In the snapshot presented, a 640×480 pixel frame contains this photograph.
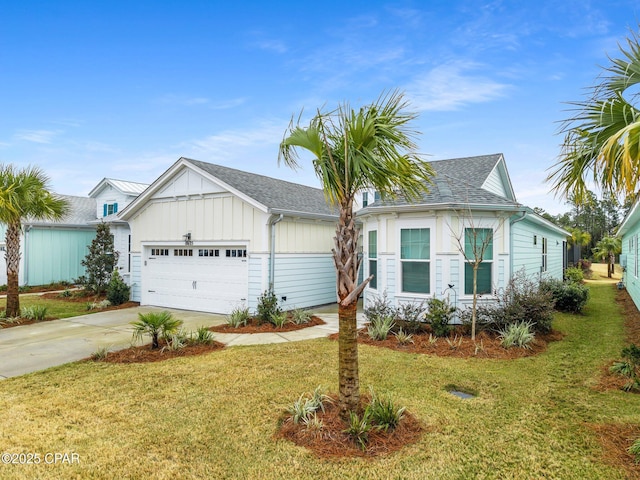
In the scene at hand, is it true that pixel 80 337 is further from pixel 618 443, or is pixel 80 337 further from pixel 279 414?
pixel 618 443

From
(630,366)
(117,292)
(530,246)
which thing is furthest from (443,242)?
(117,292)

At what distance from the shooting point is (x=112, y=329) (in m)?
9.72

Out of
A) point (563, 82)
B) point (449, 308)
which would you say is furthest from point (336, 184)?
point (563, 82)

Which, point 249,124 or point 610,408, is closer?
point 610,408

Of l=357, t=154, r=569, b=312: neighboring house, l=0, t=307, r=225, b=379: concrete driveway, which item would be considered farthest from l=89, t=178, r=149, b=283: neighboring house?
l=357, t=154, r=569, b=312: neighboring house

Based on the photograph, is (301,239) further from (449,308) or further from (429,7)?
(429,7)

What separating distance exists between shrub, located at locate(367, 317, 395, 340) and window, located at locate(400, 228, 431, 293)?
131 centimetres

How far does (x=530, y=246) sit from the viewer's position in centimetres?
1227

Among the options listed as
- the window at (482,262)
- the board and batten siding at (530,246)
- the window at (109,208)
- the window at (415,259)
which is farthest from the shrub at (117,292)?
the board and batten siding at (530,246)

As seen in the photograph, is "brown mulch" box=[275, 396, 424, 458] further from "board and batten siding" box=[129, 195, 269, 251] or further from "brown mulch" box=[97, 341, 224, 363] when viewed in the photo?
"board and batten siding" box=[129, 195, 269, 251]

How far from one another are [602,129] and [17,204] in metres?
13.0

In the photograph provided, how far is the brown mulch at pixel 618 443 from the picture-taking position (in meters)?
3.43

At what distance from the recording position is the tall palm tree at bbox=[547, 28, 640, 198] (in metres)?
3.90

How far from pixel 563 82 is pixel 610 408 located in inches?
412
